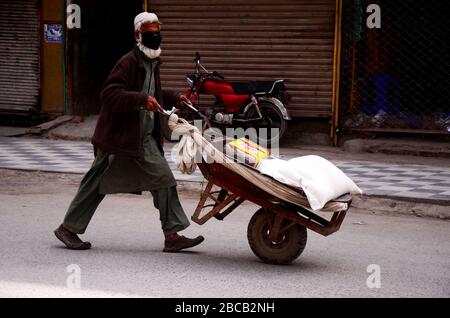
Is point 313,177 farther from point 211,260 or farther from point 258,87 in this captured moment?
point 258,87

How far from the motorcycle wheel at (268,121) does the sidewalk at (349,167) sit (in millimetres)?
305

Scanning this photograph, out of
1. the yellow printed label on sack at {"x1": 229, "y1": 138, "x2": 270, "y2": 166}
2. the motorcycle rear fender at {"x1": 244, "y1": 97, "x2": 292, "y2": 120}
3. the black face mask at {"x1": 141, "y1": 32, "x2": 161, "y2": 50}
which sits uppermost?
the black face mask at {"x1": 141, "y1": 32, "x2": 161, "y2": 50}

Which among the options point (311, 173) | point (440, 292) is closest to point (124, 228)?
point (311, 173)

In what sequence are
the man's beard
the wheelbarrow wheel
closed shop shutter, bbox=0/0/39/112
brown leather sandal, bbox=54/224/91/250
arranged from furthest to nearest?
closed shop shutter, bbox=0/0/39/112 < brown leather sandal, bbox=54/224/91/250 < the man's beard < the wheelbarrow wheel

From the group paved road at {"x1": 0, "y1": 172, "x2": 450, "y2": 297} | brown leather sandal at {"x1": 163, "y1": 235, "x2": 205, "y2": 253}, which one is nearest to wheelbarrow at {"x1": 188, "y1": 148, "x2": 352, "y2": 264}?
paved road at {"x1": 0, "y1": 172, "x2": 450, "y2": 297}

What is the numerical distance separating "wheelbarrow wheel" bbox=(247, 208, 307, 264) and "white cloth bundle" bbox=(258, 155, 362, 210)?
345mm

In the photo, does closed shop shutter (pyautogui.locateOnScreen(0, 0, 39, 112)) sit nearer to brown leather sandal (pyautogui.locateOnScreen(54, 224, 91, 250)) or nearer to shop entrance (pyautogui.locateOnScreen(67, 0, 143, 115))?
shop entrance (pyautogui.locateOnScreen(67, 0, 143, 115))

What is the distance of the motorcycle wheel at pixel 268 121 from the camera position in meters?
13.8

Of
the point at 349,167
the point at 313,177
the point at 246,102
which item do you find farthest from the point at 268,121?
the point at 313,177

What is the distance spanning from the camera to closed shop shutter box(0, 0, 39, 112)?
16297 millimetres

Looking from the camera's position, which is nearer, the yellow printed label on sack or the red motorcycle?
the yellow printed label on sack

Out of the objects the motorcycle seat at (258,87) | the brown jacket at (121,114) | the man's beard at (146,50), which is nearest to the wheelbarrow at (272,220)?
the brown jacket at (121,114)

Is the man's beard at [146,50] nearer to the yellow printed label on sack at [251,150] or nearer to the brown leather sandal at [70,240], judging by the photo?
the yellow printed label on sack at [251,150]
